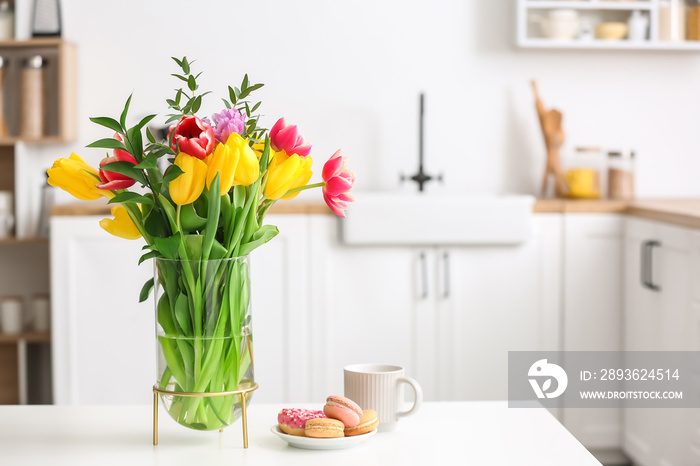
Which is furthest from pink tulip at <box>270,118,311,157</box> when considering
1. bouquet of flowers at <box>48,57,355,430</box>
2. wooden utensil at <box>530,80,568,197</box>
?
wooden utensil at <box>530,80,568,197</box>

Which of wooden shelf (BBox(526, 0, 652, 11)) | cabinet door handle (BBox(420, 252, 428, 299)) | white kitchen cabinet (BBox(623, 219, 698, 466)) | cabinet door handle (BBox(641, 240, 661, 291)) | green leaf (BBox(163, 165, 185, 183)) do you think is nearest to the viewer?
green leaf (BBox(163, 165, 185, 183))

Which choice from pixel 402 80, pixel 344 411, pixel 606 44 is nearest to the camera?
pixel 344 411

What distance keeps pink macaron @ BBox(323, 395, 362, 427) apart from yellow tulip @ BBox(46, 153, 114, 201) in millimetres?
398

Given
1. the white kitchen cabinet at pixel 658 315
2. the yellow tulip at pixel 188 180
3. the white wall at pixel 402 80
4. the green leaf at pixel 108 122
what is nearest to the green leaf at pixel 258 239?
the yellow tulip at pixel 188 180

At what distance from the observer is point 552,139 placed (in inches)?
129

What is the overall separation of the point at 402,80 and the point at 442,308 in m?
0.99

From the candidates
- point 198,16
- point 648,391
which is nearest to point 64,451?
point 648,391

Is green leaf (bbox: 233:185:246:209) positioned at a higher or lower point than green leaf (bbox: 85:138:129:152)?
lower

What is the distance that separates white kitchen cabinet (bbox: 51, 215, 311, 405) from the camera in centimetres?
286

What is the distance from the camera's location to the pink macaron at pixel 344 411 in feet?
3.48

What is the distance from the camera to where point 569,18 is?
323cm

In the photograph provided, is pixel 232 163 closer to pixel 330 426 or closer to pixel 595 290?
pixel 330 426

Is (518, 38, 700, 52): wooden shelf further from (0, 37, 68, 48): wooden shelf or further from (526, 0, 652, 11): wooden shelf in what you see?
(0, 37, 68, 48): wooden shelf

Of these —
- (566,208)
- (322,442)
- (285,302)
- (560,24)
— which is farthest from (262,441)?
(560,24)
